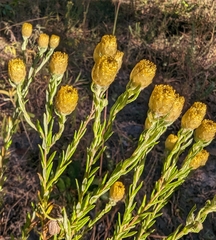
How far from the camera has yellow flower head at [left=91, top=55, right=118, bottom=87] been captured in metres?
0.78

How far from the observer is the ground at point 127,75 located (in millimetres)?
1985

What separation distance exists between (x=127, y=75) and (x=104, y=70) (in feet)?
7.53

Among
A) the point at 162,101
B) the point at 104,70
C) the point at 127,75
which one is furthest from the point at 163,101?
the point at 127,75

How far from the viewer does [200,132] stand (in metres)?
0.96

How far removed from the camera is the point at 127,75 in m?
3.06

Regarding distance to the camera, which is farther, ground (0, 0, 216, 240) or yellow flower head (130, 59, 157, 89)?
ground (0, 0, 216, 240)

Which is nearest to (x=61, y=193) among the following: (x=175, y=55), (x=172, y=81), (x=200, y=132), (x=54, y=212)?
(x=54, y=212)

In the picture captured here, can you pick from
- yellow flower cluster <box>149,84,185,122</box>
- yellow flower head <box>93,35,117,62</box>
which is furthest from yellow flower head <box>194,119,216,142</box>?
yellow flower head <box>93,35,117,62</box>

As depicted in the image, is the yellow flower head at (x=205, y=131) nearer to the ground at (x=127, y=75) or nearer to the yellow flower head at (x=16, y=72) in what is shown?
the yellow flower head at (x=16, y=72)

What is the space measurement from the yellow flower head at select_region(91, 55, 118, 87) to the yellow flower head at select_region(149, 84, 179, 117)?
0.11m

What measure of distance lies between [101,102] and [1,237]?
107 cm

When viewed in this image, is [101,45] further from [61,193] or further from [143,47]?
[143,47]

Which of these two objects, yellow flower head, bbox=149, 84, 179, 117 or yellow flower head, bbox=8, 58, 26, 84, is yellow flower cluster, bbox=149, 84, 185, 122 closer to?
yellow flower head, bbox=149, 84, 179, 117

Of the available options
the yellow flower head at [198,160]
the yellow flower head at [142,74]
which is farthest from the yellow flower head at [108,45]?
the yellow flower head at [198,160]
